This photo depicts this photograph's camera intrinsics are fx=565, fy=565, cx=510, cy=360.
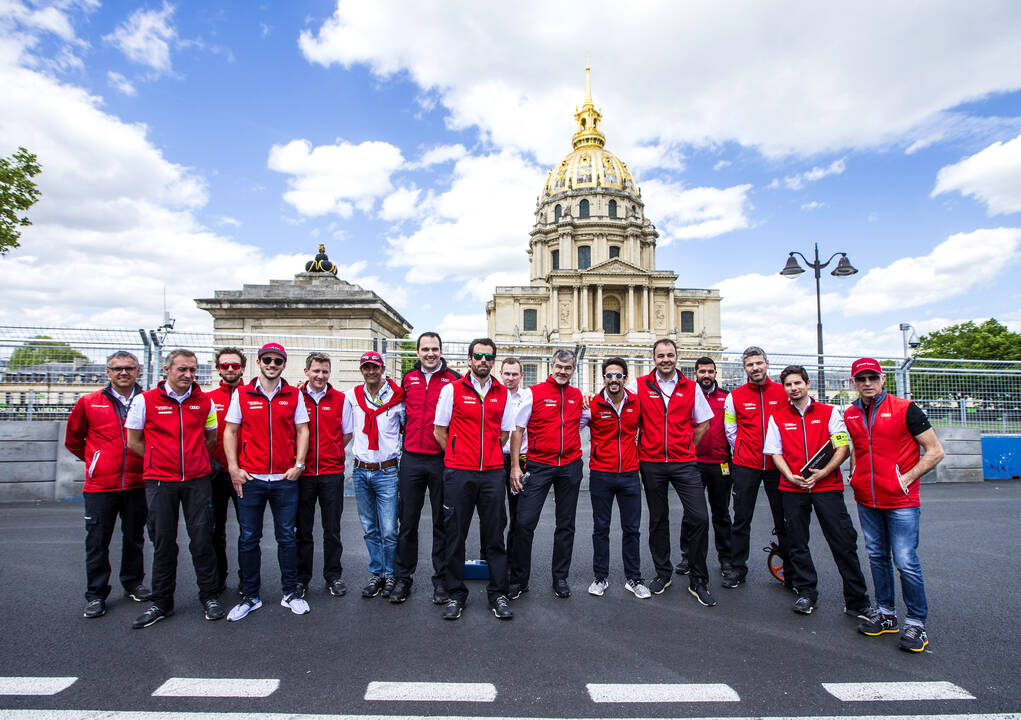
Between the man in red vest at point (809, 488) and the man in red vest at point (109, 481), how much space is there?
5333 mm

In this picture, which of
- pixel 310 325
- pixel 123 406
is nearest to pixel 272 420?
pixel 123 406

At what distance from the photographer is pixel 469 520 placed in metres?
4.57

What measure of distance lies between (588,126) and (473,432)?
87.4 meters

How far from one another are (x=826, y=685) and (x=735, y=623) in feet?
3.21

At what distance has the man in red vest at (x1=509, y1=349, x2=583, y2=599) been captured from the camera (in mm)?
4875

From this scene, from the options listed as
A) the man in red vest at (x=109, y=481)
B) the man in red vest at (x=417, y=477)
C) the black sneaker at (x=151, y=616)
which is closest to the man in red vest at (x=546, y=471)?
the man in red vest at (x=417, y=477)

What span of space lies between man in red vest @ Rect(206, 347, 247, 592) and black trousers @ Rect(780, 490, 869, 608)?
466 cm

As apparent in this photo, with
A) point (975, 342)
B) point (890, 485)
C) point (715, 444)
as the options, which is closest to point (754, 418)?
point (715, 444)

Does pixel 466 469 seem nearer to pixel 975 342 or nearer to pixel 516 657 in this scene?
pixel 516 657

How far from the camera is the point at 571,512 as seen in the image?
4988 mm

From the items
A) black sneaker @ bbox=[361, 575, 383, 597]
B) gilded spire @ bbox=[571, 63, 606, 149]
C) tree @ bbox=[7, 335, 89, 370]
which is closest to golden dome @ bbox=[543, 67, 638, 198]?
gilded spire @ bbox=[571, 63, 606, 149]

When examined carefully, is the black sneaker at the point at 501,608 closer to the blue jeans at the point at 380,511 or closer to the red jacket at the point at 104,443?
the blue jeans at the point at 380,511

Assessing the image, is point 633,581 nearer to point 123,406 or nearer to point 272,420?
point 272,420

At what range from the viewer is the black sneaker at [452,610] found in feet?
14.0
